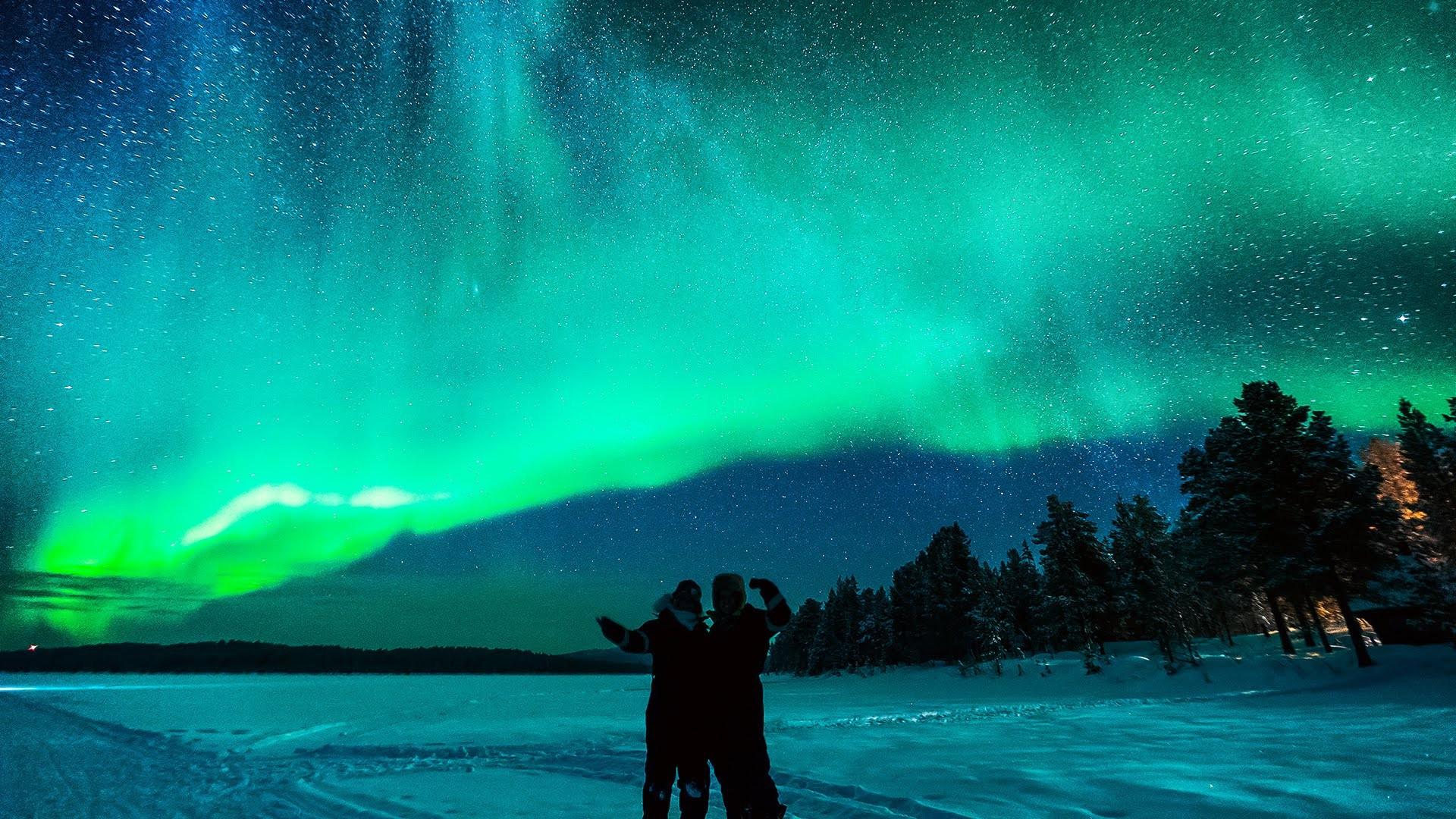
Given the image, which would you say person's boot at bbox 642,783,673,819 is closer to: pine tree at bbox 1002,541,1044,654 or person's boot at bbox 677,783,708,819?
person's boot at bbox 677,783,708,819

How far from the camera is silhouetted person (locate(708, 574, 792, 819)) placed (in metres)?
4.76

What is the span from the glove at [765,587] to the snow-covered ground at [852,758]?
4.09 metres

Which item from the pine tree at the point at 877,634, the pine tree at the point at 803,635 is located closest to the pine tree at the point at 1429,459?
the pine tree at the point at 877,634

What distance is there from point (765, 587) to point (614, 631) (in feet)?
3.83

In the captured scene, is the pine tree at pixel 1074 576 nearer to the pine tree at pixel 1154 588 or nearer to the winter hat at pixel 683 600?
the pine tree at pixel 1154 588

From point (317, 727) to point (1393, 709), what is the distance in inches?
1163

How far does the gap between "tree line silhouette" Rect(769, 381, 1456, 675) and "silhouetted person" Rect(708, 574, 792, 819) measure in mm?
32380

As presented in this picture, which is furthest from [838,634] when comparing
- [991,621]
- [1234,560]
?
[1234,560]

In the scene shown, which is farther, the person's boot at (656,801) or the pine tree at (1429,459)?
the pine tree at (1429,459)

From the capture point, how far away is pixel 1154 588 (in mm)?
38062

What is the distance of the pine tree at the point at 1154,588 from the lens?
3550cm

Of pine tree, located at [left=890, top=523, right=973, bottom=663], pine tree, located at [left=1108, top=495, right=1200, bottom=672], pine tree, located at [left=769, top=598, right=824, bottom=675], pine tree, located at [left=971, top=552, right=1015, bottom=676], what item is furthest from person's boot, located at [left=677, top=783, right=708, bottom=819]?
pine tree, located at [left=769, top=598, right=824, bottom=675]

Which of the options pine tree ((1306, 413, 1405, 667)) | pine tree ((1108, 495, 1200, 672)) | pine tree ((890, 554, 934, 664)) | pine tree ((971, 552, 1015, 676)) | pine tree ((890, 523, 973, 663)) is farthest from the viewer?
pine tree ((890, 554, 934, 664))

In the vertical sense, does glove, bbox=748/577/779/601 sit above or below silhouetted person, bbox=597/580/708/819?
above
